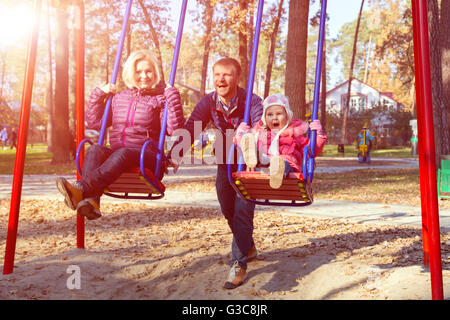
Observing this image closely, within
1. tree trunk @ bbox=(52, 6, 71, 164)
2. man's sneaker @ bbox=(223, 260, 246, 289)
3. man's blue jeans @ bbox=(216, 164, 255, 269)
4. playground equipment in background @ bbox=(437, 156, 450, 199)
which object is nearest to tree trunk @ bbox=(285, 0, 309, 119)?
playground equipment in background @ bbox=(437, 156, 450, 199)

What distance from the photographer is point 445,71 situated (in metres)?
11.7

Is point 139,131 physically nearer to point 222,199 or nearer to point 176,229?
point 222,199

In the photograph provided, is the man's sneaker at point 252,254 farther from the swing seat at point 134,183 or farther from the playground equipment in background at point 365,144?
the playground equipment in background at point 365,144

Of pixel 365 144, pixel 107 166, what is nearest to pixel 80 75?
pixel 107 166

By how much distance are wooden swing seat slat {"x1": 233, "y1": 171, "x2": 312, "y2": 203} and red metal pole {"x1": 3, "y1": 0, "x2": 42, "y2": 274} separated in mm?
2233

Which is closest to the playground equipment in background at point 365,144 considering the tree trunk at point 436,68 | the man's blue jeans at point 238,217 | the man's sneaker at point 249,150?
the tree trunk at point 436,68

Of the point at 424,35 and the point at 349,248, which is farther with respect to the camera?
the point at 349,248

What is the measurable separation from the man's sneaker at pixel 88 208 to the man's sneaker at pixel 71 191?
44 mm

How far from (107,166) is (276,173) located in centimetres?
137

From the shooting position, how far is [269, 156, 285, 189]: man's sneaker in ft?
11.7

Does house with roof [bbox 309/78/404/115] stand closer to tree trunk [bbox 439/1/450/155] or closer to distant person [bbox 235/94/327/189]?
tree trunk [bbox 439/1/450/155]
